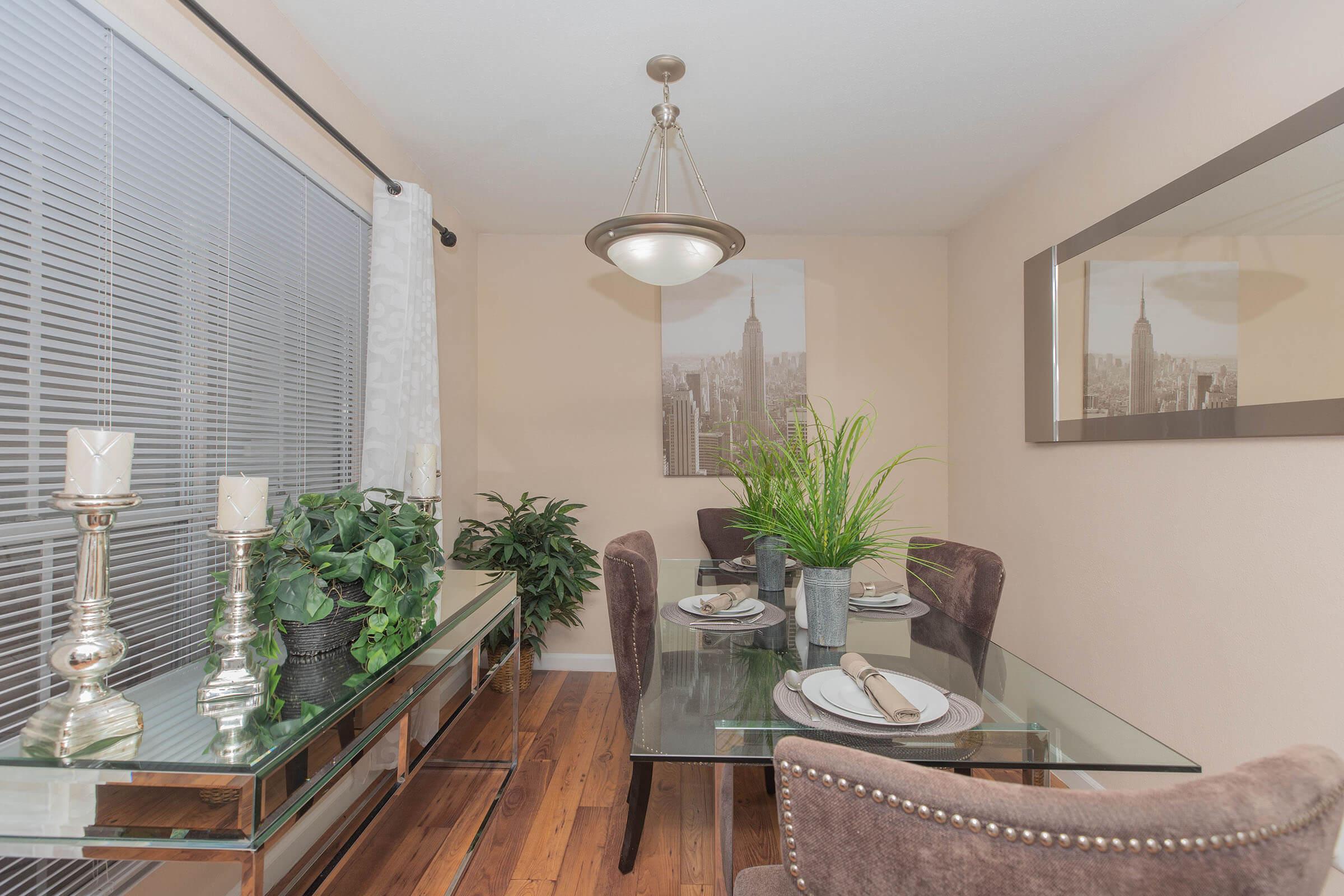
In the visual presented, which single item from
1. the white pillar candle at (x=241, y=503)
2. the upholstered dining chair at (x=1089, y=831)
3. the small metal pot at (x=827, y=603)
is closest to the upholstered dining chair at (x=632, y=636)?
the small metal pot at (x=827, y=603)

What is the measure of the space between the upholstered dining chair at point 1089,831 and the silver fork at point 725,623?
1.05 meters

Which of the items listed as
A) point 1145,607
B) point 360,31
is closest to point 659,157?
point 360,31

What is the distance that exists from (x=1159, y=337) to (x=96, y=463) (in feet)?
8.79

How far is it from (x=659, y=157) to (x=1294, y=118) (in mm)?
2013

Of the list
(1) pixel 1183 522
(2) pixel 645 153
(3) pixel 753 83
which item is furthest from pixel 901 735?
(2) pixel 645 153

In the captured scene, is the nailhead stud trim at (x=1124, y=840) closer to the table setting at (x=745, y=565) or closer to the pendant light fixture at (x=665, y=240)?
the pendant light fixture at (x=665, y=240)

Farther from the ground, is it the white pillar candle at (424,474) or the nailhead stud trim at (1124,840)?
the white pillar candle at (424,474)

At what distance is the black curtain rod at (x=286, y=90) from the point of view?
1.44m

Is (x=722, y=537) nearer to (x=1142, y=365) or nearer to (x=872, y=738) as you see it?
(x=1142, y=365)

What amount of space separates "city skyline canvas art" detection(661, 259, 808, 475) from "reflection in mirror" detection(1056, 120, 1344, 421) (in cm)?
153

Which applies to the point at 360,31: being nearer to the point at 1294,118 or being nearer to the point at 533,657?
the point at 1294,118

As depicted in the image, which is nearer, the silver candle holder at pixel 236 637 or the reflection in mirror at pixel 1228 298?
the silver candle holder at pixel 236 637

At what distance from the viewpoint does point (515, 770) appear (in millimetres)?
2455

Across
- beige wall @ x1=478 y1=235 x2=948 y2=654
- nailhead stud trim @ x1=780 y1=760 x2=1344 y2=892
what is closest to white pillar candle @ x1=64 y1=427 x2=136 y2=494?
nailhead stud trim @ x1=780 y1=760 x2=1344 y2=892
